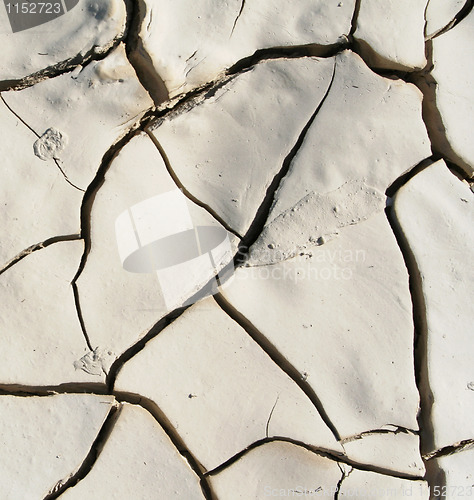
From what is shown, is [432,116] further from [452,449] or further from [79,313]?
[79,313]

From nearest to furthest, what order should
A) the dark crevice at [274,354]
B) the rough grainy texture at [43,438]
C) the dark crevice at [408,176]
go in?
the rough grainy texture at [43,438], the dark crevice at [274,354], the dark crevice at [408,176]

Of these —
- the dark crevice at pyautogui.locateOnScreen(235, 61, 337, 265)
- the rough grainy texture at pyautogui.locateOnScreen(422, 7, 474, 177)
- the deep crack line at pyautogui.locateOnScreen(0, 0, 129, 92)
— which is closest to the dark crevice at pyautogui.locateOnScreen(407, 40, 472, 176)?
the rough grainy texture at pyautogui.locateOnScreen(422, 7, 474, 177)

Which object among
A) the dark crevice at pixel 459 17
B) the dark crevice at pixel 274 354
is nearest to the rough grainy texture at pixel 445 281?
the dark crevice at pixel 274 354

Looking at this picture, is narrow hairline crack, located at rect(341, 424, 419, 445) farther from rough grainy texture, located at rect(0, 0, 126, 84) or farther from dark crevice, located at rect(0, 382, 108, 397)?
rough grainy texture, located at rect(0, 0, 126, 84)

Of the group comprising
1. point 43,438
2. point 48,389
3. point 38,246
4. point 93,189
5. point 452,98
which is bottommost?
point 43,438

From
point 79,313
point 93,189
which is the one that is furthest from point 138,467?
point 93,189

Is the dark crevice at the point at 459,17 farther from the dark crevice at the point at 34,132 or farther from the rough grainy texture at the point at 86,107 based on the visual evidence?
the dark crevice at the point at 34,132

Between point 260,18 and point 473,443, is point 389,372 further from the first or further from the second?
point 260,18

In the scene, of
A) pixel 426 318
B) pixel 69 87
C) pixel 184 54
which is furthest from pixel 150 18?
pixel 426 318
